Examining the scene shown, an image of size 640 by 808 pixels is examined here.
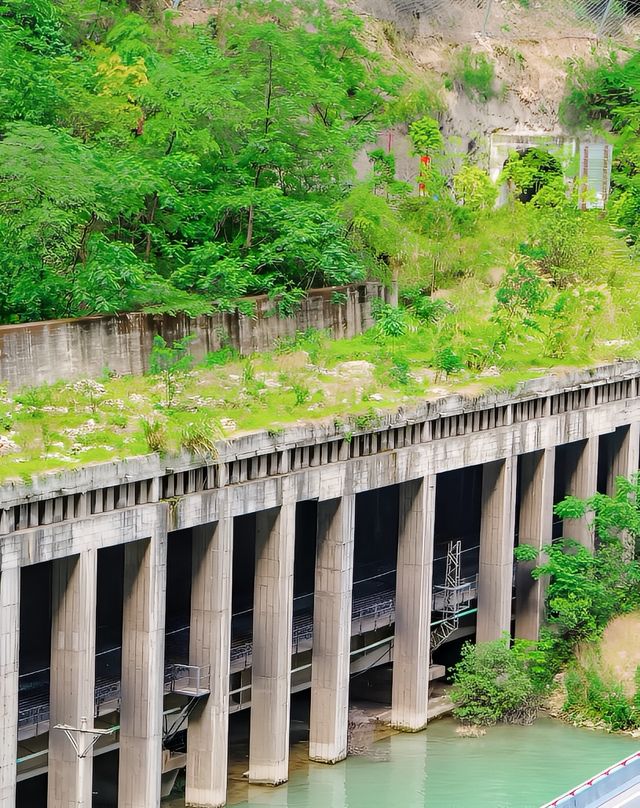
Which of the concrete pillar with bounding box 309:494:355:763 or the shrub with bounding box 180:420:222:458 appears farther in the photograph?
the concrete pillar with bounding box 309:494:355:763

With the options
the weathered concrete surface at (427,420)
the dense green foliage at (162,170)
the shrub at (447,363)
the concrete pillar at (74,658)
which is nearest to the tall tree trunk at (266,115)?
the dense green foliage at (162,170)

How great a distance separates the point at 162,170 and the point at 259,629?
616 inches

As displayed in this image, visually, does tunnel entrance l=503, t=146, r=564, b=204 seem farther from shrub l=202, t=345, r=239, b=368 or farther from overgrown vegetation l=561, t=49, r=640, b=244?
shrub l=202, t=345, r=239, b=368

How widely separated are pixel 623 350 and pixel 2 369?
Result: 67.4 feet

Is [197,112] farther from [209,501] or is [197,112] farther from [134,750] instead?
[134,750]

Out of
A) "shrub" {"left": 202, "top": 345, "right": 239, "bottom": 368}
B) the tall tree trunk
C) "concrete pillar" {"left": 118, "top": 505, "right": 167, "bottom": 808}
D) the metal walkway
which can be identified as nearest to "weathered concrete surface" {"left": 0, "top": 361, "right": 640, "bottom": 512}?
"concrete pillar" {"left": 118, "top": 505, "right": 167, "bottom": 808}

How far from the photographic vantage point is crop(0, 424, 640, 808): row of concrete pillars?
33.7 metres

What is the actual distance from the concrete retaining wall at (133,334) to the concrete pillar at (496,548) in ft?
23.3

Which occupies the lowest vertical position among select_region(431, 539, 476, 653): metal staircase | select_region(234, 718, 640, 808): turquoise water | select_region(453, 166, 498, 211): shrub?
select_region(234, 718, 640, 808): turquoise water

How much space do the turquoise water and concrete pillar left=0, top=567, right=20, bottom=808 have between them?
7764 mm

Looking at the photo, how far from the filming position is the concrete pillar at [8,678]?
3184cm

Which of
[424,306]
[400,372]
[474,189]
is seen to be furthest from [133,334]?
[474,189]

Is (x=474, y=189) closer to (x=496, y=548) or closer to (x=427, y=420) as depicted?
(x=496, y=548)

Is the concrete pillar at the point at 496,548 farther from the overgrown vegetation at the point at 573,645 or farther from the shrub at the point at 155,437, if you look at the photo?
the shrub at the point at 155,437
